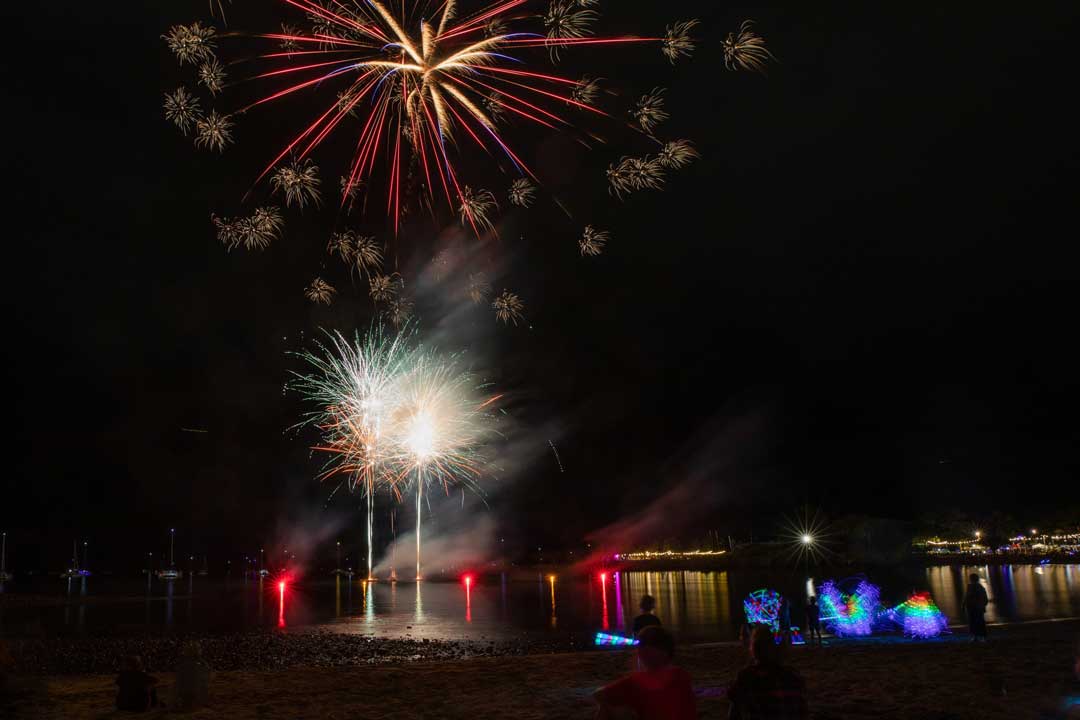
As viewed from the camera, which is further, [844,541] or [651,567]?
[651,567]

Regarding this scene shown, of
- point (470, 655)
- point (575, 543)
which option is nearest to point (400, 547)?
point (575, 543)

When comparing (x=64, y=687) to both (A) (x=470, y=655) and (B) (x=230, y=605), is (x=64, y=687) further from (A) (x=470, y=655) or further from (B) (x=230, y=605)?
(B) (x=230, y=605)

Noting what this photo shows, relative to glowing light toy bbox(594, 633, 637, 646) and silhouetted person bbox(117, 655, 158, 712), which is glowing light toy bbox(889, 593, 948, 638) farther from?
silhouetted person bbox(117, 655, 158, 712)

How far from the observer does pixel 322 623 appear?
35.4m

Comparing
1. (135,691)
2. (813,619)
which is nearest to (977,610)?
(813,619)

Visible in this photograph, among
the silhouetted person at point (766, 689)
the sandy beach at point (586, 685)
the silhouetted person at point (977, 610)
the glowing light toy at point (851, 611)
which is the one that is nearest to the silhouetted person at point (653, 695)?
the silhouetted person at point (766, 689)

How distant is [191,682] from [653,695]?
9.54 metres

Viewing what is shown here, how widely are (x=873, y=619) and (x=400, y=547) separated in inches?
6876

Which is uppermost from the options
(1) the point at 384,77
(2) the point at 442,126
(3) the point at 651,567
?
(1) the point at 384,77

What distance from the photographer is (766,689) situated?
4676 mm

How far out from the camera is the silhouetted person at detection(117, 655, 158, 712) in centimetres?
1090

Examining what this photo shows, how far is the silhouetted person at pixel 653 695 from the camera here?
443cm

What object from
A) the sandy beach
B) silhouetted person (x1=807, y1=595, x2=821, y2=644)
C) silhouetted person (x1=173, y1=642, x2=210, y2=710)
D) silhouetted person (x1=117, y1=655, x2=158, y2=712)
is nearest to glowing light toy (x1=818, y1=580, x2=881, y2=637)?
silhouetted person (x1=807, y1=595, x2=821, y2=644)

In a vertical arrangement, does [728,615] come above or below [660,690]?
below
